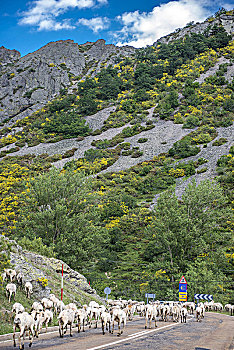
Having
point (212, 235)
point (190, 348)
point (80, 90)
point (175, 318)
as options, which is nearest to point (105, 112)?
point (80, 90)

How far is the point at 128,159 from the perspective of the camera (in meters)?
79.9

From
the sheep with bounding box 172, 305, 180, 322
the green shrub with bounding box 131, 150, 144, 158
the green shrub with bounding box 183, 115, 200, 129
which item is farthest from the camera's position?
the green shrub with bounding box 183, 115, 200, 129

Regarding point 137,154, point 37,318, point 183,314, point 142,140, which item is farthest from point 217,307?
point 142,140

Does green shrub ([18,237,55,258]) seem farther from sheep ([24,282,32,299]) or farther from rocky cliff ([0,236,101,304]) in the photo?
sheep ([24,282,32,299])

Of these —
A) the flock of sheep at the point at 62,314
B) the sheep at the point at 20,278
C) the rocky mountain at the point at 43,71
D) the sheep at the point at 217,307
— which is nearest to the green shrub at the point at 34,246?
the flock of sheep at the point at 62,314

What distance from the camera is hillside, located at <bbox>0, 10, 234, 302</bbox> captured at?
30.1 meters

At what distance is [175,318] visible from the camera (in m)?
16.6

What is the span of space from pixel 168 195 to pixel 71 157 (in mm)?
49298

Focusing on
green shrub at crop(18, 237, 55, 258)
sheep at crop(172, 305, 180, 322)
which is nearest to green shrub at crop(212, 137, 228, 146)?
green shrub at crop(18, 237, 55, 258)

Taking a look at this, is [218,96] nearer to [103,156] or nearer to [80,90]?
[103,156]

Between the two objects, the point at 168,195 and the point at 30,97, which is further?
the point at 30,97

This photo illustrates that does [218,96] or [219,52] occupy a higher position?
[219,52]

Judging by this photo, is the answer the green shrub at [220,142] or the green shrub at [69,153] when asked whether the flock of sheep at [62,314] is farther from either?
the green shrub at [69,153]

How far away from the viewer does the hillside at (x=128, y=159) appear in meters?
30.1
